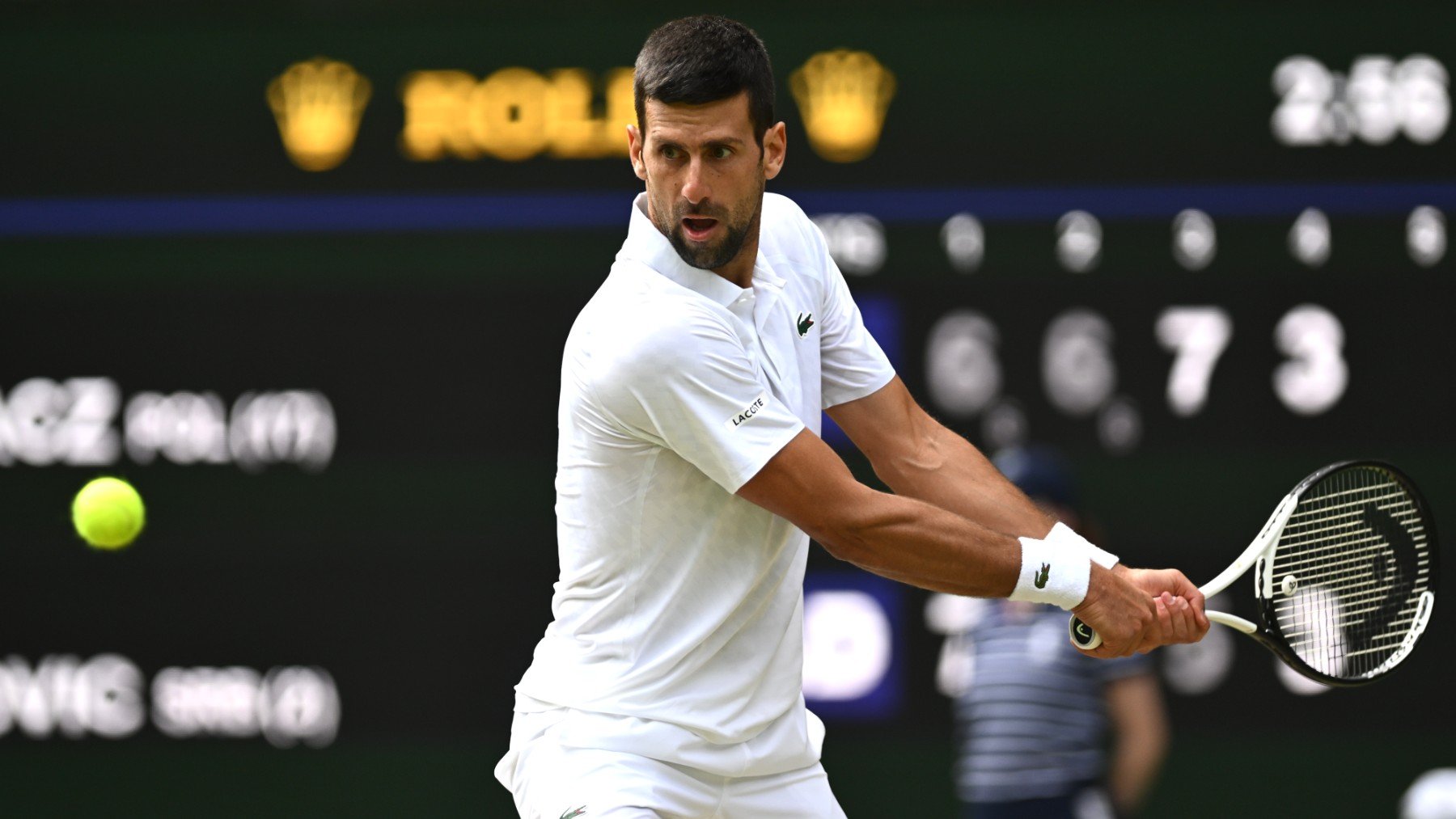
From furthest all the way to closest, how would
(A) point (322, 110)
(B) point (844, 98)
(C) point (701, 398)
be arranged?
(A) point (322, 110), (B) point (844, 98), (C) point (701, 398)

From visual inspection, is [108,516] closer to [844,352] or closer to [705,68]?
[844,352]

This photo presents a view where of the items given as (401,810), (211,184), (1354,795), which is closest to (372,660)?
(401,810)

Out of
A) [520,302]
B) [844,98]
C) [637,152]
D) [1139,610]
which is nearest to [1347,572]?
[1139,610]

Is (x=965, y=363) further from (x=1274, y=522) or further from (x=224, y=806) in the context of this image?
(x=224, y=806)

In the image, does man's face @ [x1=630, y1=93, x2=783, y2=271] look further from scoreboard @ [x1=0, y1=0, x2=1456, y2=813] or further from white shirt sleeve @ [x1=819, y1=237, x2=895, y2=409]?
scoreboard @ [x1=0, y1=0, x2=1456, y2=813]

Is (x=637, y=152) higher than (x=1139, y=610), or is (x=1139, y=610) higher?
(x=637, y=152)

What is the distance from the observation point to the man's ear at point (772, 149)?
10.2ft

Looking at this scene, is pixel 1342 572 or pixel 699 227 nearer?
pixel 699 227

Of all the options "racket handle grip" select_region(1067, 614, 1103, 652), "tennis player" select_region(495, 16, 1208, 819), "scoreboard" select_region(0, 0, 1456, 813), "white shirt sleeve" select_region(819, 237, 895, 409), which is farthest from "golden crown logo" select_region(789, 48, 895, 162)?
"racket handle grip" select_region(1067, 614, 1103, 652)

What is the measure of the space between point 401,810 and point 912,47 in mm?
2438

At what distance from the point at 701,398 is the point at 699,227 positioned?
0.87 ft

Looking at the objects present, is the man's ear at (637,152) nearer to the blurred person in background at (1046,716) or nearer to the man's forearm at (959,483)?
the man's forearm at (959,483)

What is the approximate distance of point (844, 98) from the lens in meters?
5.34

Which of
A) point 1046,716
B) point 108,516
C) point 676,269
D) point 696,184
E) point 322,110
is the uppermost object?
point 322,110
